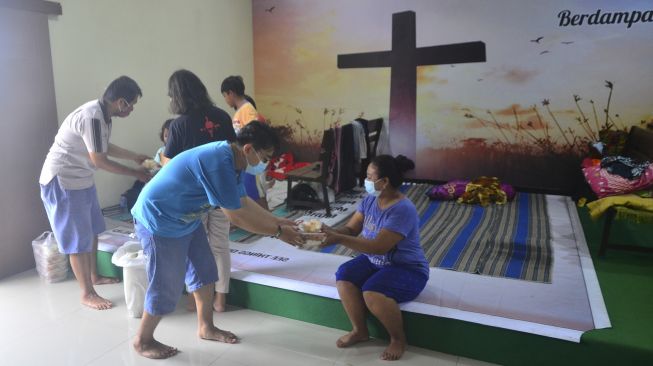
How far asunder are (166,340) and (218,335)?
A: 0.27m

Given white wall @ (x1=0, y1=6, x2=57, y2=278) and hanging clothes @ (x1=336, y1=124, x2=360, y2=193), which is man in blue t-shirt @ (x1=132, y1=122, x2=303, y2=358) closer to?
white wall @ (x1=0, y1=6, x2=57, y2=278)

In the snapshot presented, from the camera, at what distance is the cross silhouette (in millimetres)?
4977

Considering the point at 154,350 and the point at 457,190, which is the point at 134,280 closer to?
the point at 154,350

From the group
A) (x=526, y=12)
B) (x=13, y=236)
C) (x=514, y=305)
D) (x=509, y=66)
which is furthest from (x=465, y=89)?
(x=13, y=236)

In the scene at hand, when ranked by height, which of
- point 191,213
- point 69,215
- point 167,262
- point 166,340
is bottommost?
point 166,340

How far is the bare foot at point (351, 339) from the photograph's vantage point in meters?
2.35

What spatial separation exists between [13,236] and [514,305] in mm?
3152

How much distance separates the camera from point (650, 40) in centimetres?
428

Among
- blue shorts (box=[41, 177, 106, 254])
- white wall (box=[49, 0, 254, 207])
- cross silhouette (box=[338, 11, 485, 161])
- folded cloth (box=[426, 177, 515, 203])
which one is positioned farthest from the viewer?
cross silhouette (box=[338, 11, 485, 161])

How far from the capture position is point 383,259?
2.36 m

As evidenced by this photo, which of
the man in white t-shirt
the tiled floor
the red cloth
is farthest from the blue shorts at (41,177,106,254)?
the red cloth

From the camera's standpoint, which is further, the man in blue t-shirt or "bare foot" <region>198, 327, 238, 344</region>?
"bare foot" <region>198, 327, 238, 344</region>

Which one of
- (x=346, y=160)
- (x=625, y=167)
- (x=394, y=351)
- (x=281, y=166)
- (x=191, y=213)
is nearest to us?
(x=191, y=213)

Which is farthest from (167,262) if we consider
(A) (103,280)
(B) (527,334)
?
(B) (527,334)
